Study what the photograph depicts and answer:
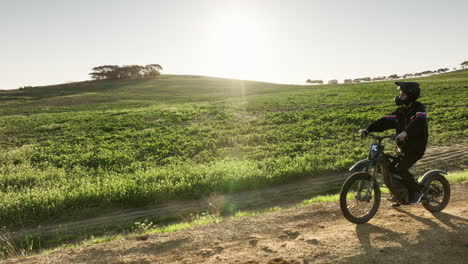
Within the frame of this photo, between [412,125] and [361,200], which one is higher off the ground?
[412,125]

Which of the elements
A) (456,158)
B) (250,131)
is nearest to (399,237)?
(456,158)

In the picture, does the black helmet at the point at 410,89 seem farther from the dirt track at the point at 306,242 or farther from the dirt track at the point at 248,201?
the dirt track at the point at 248,201

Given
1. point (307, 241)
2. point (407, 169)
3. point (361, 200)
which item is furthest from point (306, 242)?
point (407, 169)

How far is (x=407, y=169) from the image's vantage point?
625 cm

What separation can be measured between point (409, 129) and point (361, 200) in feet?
5.68

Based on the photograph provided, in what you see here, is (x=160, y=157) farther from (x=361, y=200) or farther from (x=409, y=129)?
(x=409, y=129)

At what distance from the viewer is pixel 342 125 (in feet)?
71.2

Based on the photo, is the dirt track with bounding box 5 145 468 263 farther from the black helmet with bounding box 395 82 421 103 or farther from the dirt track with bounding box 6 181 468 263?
the black helmet with bounding box 395 82 421 103

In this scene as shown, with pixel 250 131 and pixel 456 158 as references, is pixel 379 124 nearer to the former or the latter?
pixel 456 158

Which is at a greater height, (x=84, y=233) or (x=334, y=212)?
(x=334, y=212)

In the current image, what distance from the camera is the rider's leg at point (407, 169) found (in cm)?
610

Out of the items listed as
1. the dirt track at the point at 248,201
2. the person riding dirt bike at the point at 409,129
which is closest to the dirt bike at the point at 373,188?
the person riding dirt bike at the point at 409,129

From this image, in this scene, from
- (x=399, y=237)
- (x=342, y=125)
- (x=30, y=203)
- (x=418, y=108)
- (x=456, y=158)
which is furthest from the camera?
(x=342, y=125)

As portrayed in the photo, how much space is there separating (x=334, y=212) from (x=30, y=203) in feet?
31.2
